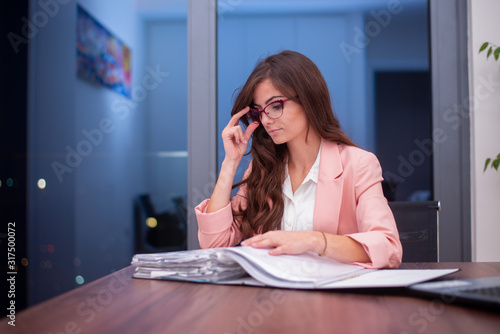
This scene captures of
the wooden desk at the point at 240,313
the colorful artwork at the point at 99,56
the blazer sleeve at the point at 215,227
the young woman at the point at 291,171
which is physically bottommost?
the wooden desk at the point at 240,313

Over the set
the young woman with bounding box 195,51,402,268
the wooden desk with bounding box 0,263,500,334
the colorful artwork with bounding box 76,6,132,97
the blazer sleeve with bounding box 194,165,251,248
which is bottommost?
the wooden desk with bounding box 0,263,500,334

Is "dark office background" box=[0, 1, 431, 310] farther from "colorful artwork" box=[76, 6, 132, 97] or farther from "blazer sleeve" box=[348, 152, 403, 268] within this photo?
"blazer sleeve" box=[348, 152, 403, 268]

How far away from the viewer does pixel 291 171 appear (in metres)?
1.70

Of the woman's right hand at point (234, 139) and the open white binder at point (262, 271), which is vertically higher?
the woman's right hand at point (234, 139)

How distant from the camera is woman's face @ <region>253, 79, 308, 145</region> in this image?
150 centimetres

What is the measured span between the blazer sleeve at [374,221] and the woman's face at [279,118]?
25cm

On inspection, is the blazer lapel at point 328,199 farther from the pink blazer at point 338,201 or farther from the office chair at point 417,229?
the office chair at point 417,229

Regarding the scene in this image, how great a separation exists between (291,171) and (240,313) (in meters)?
1.06

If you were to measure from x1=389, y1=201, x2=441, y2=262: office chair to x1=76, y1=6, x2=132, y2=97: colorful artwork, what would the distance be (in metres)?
2.22

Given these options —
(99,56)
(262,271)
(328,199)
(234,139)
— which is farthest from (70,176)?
(262,271)

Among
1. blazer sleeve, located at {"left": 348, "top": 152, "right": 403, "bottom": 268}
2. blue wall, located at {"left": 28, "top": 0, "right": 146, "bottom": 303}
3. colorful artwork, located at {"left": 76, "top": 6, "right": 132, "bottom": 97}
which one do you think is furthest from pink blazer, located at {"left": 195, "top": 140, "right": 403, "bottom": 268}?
colorful artwork, located at {"left": 76, "top": 6, "right": 132, "bottom": 97}

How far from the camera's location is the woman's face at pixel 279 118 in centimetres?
150

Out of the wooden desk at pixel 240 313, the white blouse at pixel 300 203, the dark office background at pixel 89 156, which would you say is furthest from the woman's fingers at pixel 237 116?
the dark office background at pixel 89 156

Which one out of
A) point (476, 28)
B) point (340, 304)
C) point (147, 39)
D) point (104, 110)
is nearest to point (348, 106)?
point (476, 28)
